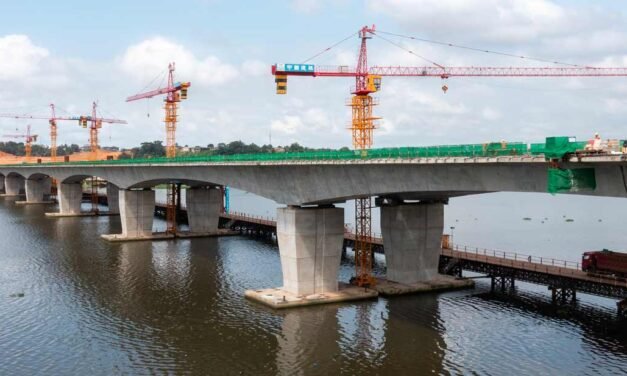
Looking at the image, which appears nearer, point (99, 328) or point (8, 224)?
point (99, 328)

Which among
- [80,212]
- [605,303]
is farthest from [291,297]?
[80,212]

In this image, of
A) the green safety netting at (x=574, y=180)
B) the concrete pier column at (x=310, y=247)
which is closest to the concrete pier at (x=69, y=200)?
the concrete pier column at (x=310, y=247)

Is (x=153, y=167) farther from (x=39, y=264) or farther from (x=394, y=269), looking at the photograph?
(x=394, y=269)

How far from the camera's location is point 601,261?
151 feet

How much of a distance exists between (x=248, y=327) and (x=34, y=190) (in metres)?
132

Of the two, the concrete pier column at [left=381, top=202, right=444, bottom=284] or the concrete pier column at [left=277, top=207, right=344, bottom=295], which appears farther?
the concrete pier column at [left=381, top=202, right=444, bottom=284]

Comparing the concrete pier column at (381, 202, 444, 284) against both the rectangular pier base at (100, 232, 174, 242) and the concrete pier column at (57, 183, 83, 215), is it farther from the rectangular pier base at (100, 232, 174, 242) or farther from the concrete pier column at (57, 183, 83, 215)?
the concrete pier column at (57, 183, 83, 215)

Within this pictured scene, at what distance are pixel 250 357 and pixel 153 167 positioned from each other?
171 ft

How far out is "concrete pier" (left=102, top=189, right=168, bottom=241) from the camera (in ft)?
283

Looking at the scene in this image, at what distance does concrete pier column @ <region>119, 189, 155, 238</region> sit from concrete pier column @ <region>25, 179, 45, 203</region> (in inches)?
3113

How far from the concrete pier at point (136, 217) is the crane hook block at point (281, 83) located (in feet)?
111

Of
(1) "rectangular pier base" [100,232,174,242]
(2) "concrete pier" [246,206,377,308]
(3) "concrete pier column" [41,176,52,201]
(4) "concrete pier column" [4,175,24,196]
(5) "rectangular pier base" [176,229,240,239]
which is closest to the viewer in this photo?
(2) "concrete pier" [246,206,377,308]

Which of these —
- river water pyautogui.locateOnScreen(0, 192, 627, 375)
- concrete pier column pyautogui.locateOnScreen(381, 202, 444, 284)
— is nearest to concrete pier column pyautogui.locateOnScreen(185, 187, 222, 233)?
river water pyautogui.locateOnScreen(0, 192, 627, 375)

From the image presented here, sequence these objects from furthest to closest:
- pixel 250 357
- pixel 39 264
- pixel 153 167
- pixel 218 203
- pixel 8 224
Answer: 1. pixel 8 224
2. pixel 218 203
3. pixel 153 167
4. pixel 39 264
5. pixel 250 357
